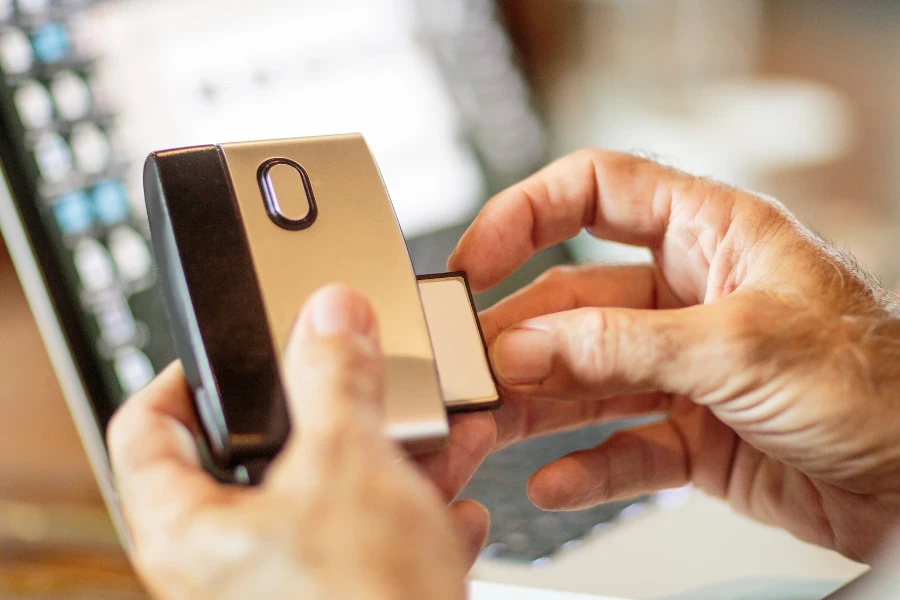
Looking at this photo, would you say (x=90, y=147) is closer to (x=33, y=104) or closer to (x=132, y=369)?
(x=33, y=104)

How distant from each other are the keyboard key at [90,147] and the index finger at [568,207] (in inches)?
10.4

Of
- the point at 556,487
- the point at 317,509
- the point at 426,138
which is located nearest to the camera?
the point at 317,509

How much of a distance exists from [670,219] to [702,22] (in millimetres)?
482

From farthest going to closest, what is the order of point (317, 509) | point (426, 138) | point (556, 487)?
point (426, 138), point (556, 487), point (317, 509)

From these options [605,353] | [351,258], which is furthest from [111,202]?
[605,353]

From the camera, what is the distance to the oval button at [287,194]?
0.33m

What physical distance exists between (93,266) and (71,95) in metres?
0.12

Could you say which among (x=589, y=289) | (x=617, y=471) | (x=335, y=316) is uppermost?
(x=335, y=316)

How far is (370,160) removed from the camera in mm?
360

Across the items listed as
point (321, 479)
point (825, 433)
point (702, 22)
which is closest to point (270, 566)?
point (321, 479)

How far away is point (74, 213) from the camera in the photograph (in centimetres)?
49

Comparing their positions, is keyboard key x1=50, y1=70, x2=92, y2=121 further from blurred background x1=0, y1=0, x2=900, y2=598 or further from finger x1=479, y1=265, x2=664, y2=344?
finger x1=479, y1=265, x2=664, y2=344

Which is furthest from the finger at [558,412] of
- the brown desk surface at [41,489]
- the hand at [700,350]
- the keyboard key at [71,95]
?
the keyboard key at [71,95]

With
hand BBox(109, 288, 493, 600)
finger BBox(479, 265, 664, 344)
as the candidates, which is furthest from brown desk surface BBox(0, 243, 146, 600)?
finger BBox(479, 265, 664, 344)
